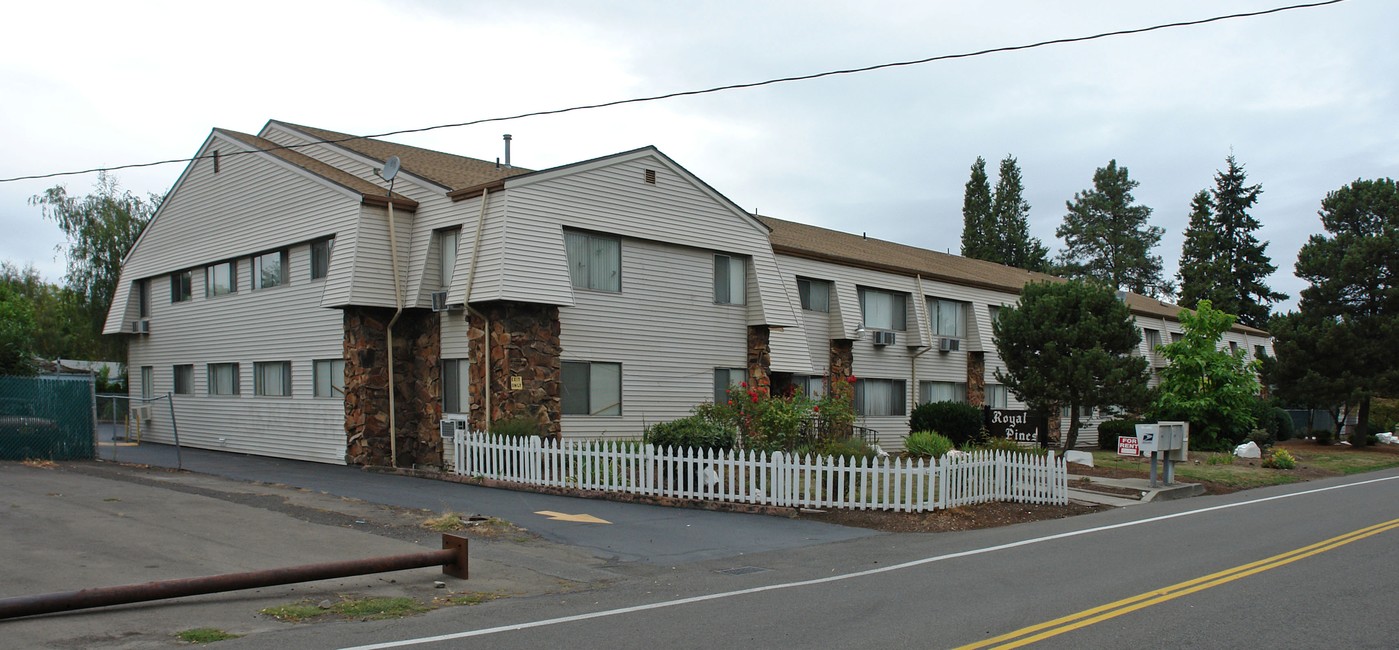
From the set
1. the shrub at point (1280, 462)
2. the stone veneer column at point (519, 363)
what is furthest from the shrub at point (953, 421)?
the stone veneer column at point (519, 363)

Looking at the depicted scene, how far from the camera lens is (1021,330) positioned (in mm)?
26875

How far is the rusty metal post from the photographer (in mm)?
7379

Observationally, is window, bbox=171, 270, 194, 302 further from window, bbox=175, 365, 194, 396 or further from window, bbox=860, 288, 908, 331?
window, bbox=860, 288, 908, 331

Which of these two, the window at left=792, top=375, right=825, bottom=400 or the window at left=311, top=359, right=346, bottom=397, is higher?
the window at left=311, top=359, right=346, bottom=397

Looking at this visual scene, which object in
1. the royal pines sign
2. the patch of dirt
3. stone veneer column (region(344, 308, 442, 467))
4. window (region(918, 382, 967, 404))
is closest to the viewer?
the patch of dirt

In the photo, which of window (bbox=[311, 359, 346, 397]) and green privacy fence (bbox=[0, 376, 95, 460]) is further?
window (bbox=[311, 359, 346, 397])

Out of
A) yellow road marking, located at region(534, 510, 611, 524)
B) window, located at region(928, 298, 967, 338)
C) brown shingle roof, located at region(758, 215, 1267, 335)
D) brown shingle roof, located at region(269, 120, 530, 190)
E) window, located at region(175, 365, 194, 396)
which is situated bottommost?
yellow road marking, located at region(534, 510, 611, 524)

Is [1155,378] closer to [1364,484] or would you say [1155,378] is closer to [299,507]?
[1364,484]

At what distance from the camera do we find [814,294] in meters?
28.6

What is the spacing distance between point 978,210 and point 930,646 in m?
63.7

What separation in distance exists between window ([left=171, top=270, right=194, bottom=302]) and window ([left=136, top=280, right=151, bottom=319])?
190cm

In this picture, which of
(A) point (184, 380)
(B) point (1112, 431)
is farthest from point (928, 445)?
(A) point (184, 380)

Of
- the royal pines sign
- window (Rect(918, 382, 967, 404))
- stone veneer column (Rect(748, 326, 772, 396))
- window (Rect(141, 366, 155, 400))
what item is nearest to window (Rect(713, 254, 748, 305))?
stone veneer column (Rect(748, 326, 772, 396))

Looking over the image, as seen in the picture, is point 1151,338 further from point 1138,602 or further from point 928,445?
point 1138,602
